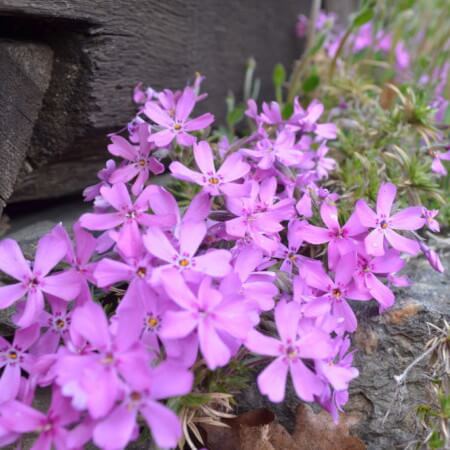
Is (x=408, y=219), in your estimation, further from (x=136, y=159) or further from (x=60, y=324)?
(x=60, y=324)

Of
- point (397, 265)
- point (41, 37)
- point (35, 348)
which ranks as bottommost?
point (35, 348)

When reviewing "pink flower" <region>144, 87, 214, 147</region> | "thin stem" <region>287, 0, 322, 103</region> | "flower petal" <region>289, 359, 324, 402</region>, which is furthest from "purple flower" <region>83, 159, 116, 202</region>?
"thin stem" <region>287, 0, 322, 103</region>

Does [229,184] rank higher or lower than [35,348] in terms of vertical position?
higher

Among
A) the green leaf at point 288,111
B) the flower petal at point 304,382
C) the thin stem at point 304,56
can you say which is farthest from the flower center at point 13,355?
the thin stem at point 304,56

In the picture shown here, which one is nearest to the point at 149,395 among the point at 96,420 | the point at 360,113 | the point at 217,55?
the point at 96,420

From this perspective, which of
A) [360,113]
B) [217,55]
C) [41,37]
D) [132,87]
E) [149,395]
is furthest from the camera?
[360,113]

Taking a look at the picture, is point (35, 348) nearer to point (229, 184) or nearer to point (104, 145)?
point (229, 184)
